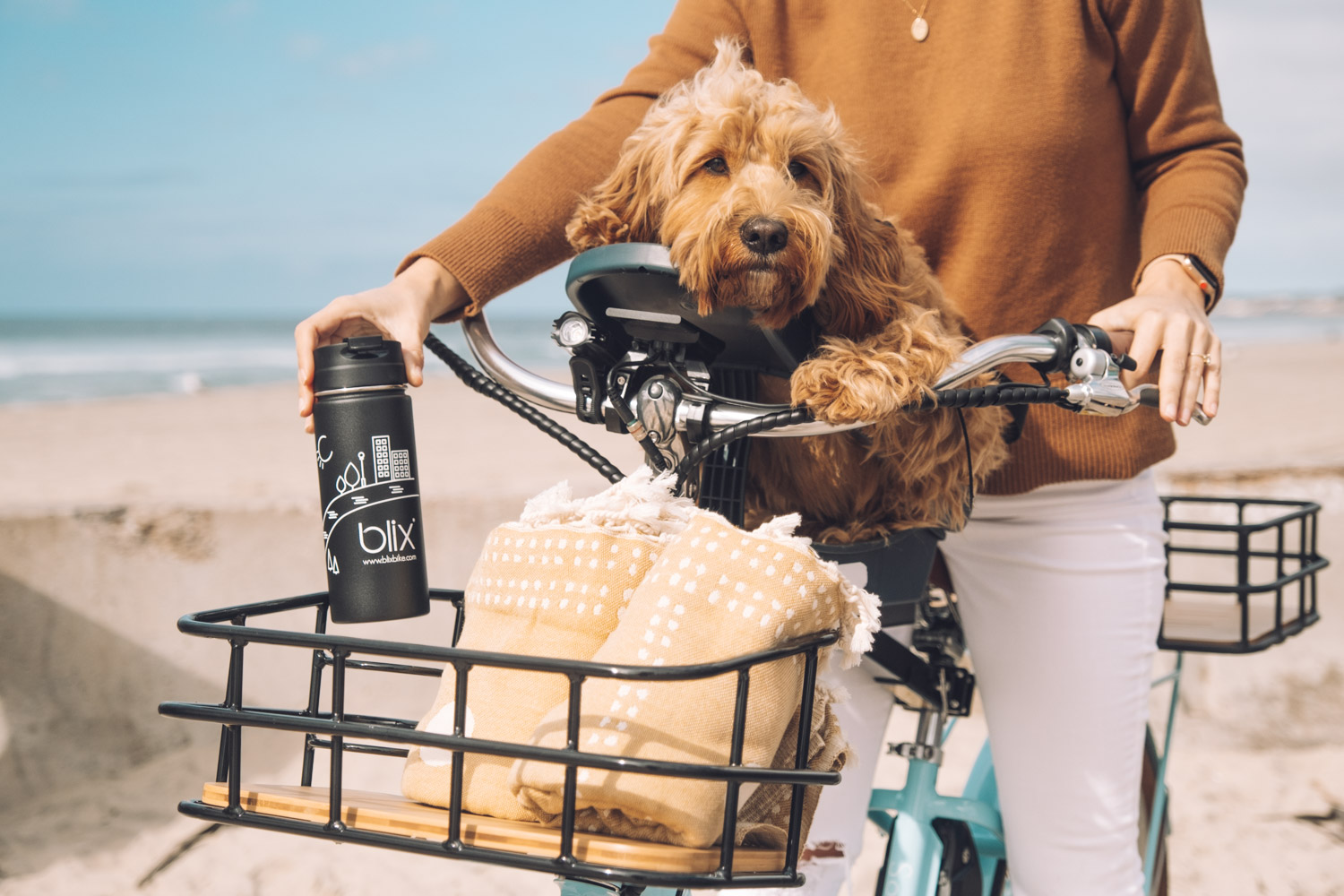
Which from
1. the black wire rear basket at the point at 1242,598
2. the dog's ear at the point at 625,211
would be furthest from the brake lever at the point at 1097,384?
the black wire rear basket at the point at 1242,598

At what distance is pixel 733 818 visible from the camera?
→ 31.7 inches

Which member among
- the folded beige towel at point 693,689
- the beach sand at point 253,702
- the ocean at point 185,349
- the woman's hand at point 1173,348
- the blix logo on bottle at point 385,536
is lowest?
the beach sand at point 253,702

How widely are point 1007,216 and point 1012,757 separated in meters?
0.88

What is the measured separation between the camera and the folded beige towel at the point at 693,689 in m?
0.83

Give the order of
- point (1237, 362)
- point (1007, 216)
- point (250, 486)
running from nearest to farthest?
point (1007, 216)
point (250, 486)
point (1237, 362)

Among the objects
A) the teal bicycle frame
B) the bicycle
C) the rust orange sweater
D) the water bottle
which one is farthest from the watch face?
the water bottle

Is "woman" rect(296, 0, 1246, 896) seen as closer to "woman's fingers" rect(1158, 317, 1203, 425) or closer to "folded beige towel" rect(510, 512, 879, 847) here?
"woman's fingers" rect(1158, 317, 1203, 425)

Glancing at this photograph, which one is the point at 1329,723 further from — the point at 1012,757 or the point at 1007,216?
the point at 1007,216

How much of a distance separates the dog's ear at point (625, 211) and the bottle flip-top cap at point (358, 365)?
387mm

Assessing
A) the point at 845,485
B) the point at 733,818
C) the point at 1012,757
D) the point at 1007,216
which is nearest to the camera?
the point at 733,818

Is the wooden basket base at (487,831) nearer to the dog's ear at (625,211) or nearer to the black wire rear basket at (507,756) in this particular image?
the black wire rear basket at (507,756)

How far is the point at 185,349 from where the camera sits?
29.1 metres

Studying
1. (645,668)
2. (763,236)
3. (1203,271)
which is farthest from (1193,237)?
(645,668)

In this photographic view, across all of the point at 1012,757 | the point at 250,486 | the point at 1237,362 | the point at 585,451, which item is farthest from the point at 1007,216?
the point at 1237,362
